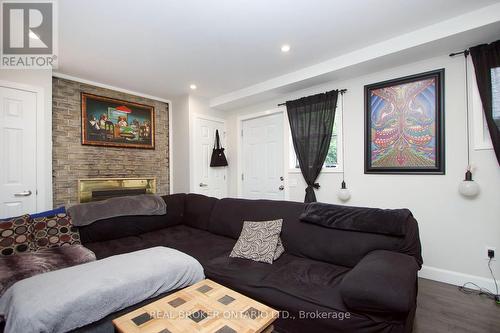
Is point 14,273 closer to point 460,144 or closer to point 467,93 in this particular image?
point 460,144

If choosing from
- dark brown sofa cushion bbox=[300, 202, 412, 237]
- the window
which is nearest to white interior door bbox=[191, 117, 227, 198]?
the window

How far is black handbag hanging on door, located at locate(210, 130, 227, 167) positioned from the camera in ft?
14.7

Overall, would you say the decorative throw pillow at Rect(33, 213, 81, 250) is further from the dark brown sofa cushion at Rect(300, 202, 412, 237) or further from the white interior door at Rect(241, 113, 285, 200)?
the white interior door at Rect(241, 113, 285, 200)

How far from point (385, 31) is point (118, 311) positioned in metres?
3.24

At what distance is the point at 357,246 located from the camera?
6.24ft

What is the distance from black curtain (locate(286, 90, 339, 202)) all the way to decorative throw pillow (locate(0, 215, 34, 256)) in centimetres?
312

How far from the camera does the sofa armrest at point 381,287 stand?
3.99 ft

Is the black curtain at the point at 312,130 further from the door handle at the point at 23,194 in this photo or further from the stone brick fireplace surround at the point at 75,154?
the door handle at the point at 23,194

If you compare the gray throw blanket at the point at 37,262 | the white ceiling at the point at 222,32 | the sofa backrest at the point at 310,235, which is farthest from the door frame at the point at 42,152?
the sofa backrest at the point at 310,235

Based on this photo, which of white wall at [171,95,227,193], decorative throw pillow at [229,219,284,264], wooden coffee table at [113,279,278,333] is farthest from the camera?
white wall at [171,95,227,193]

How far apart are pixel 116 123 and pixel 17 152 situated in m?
1.32

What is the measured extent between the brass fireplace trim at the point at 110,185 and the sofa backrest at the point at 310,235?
1.84m

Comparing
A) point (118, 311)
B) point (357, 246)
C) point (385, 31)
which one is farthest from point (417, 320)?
point (385, 31)

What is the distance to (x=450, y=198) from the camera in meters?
2.53
